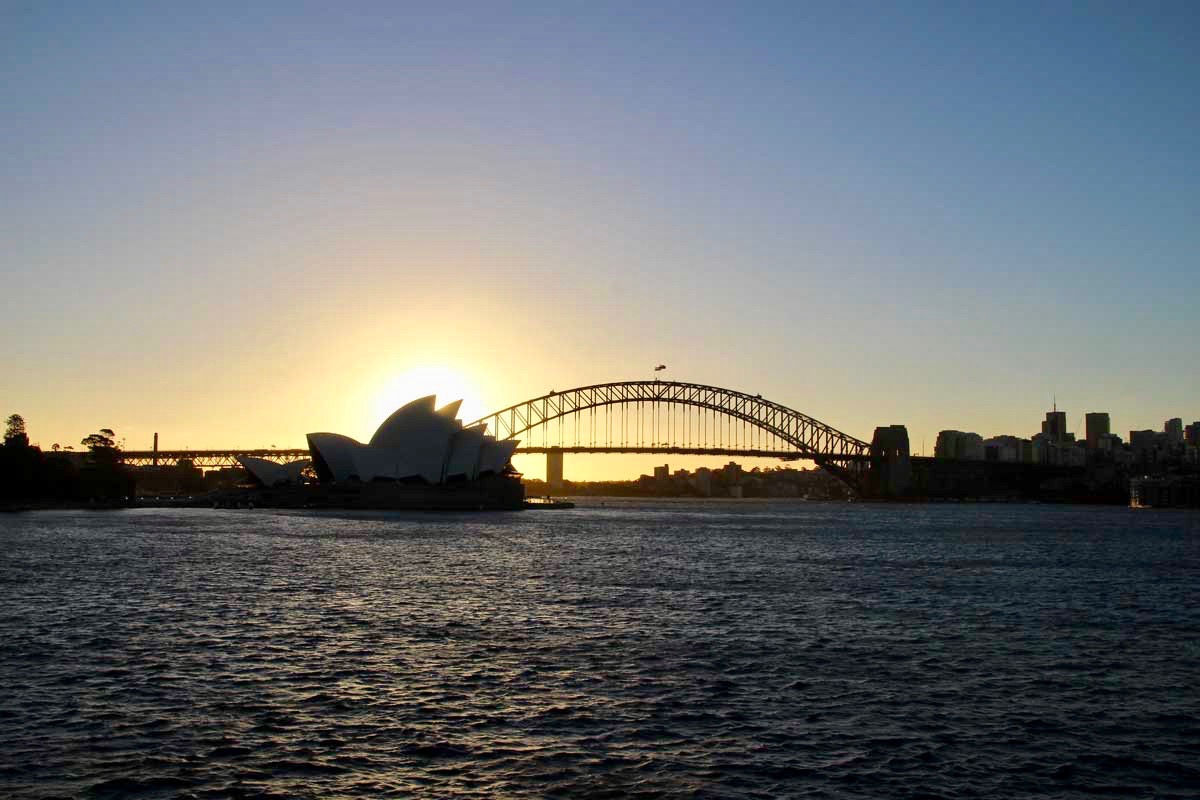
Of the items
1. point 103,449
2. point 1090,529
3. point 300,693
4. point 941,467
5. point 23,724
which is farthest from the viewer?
point 941,467

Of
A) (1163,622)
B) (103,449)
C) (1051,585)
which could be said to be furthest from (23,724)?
(103,449)

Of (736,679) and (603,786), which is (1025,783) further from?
(736,679)

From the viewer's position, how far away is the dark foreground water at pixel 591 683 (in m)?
14.4

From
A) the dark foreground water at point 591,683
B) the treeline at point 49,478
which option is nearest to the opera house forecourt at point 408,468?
the treeline at point 49,478

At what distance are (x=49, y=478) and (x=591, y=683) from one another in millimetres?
113476

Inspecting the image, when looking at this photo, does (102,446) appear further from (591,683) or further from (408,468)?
(591,683)

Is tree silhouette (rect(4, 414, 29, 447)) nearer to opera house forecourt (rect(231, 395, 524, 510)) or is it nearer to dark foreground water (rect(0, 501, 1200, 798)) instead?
opera house forecourt (rect(231, 395, 524, 510))

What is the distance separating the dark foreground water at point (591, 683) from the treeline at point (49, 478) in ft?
252

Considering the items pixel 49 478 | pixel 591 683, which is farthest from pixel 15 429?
pixel 591 683

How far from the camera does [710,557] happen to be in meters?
52.9

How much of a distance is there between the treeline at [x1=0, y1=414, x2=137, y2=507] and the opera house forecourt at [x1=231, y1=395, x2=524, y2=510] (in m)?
16.8

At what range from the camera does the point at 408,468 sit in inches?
4668

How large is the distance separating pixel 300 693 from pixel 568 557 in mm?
33392

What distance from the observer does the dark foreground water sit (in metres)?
14.4
